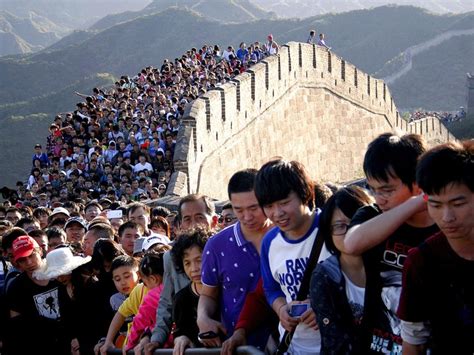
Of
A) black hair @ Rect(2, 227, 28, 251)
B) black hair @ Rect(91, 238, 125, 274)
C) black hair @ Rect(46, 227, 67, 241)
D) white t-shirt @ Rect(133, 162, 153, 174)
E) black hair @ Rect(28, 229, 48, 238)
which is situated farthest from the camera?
white t-shirt @ Rect(133, 162, 153, 174)

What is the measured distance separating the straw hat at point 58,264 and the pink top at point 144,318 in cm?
78

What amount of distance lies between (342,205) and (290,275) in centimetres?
36

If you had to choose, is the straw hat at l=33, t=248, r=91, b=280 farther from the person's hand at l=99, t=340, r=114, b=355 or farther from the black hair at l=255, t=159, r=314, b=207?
the black hair at l=255, t=159, r=314, b=207

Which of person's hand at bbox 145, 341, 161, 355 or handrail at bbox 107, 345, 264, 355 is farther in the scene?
person's hand at bbox 145, 341, 161, 355

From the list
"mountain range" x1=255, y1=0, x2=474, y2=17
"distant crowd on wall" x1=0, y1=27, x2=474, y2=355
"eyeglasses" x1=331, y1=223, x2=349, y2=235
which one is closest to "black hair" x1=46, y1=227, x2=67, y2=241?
"distant crowd on wall" x1=0, y1=27, x2=474, y2=355

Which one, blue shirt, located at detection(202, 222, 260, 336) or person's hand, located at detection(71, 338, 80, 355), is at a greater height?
blue shirt, located at detection(202, 222, 260, 336)

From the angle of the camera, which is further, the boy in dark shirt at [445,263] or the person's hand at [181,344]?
the person's hand at [181,344]

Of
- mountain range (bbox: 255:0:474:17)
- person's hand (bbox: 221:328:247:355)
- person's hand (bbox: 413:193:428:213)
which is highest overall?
mountain range (bbox: 255:0:474:17)

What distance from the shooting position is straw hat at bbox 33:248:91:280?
16.0ft

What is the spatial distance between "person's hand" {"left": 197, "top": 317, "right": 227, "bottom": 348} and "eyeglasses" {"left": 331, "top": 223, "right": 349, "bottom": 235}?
825 millimetres

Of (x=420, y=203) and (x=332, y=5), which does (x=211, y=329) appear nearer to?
(x=420, y=203)

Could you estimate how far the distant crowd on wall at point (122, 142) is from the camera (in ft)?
44.0

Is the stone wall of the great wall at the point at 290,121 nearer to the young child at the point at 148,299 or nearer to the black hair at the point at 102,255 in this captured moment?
the black hair at the point at 102,255

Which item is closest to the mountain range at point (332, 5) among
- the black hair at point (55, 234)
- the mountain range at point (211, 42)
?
the mountain range at point (211, 42)
